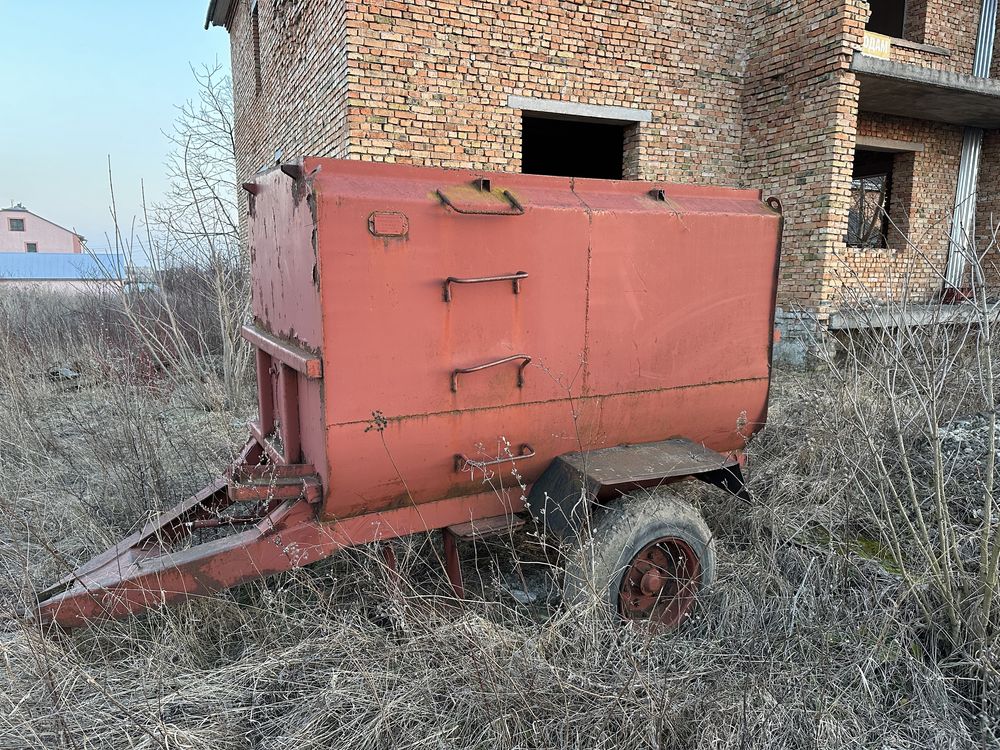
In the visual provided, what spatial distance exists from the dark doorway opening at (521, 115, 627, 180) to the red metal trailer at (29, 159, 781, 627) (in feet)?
25.8

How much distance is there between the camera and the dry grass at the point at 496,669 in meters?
2.33

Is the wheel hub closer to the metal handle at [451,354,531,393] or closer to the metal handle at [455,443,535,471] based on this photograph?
the metal handle at [455,443,535,471]

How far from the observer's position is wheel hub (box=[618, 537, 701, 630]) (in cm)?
309

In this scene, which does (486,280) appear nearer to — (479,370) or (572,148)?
(479,370)

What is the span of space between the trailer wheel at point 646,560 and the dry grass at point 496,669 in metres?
0.13

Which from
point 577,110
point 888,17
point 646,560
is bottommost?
point 646,560

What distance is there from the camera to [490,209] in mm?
2744

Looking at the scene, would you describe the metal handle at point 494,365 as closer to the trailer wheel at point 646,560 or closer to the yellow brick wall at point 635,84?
the trailer wheel at point 646,560

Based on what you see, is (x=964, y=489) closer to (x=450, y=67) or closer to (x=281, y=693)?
(x=281, y=693)

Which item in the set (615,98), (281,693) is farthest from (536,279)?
(615,98)

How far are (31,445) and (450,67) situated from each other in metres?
6.19

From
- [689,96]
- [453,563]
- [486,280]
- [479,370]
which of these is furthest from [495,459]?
[689,96]

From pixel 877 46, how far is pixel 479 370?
33.8 feet

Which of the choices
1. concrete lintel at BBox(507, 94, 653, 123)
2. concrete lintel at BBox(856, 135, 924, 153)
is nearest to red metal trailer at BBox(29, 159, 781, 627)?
concrete lintel at BBox(507, 94, 653, 123)
